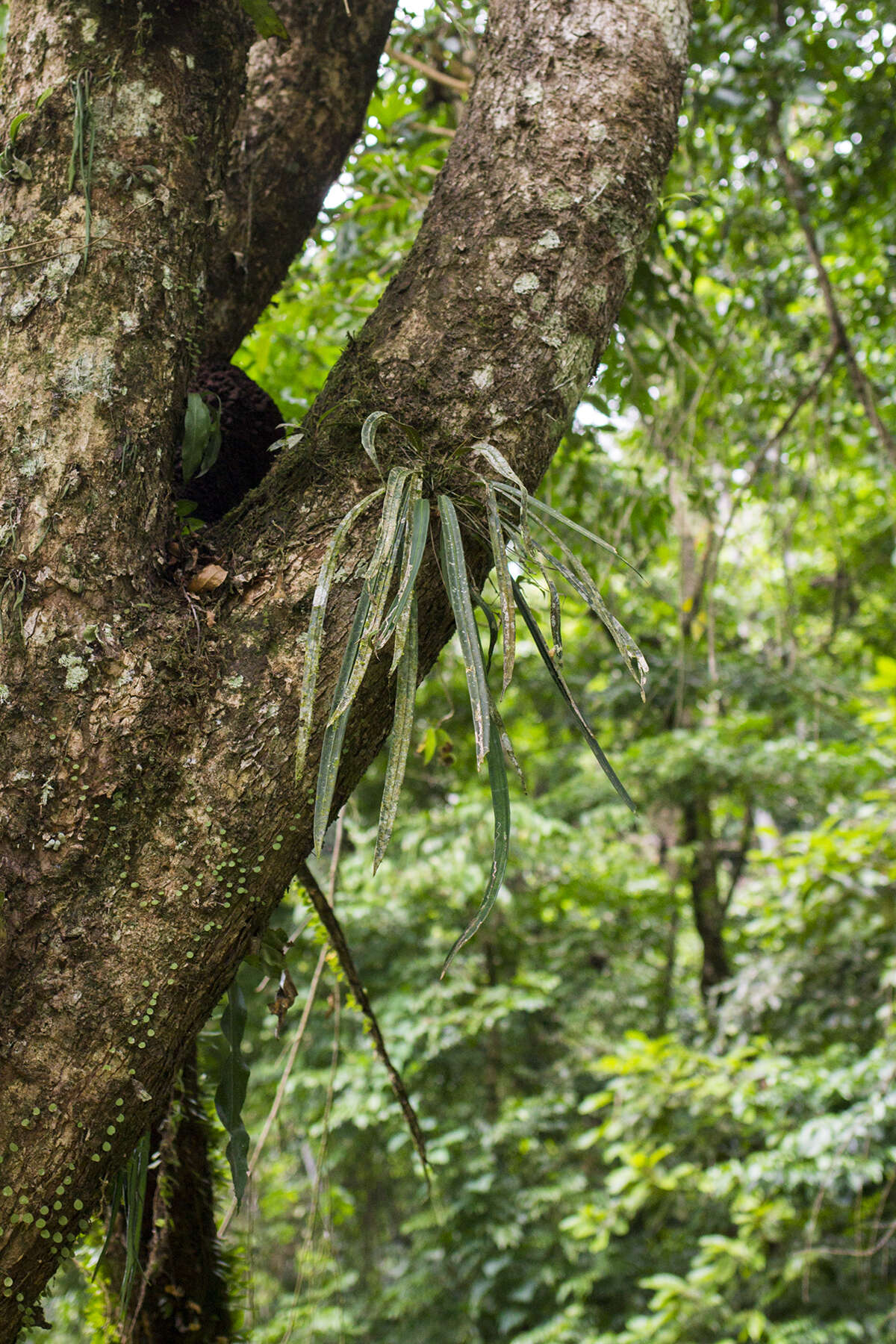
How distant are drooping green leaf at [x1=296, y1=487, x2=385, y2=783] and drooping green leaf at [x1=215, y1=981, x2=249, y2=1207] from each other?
341 mm

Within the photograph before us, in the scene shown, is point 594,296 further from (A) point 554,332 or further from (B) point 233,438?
(B) point 233,438

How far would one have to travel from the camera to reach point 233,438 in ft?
3.38

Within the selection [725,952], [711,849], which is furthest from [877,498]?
[725,952]

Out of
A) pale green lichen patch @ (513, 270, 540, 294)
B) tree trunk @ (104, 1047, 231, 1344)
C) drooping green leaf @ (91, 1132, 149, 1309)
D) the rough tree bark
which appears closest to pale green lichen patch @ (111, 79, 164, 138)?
the rough tree bark

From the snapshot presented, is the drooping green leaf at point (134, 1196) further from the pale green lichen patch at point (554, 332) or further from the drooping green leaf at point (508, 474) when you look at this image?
the pale green lichen patch at point (554, 332)

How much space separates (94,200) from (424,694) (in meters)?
3.04

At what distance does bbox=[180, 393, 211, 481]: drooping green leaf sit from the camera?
3.02ft

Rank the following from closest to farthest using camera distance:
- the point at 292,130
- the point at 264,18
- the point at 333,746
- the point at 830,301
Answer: the point at 333,746
the point at 264,18
the point at 292,130
the point at 830,301

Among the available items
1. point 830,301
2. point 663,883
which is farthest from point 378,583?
point 663,883

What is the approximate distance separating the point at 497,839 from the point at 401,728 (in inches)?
4.5

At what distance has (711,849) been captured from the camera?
501 cm

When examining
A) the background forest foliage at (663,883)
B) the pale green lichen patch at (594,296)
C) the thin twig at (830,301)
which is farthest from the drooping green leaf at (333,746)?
the thin twig at (830,301)

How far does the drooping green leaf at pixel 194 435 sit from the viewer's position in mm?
922

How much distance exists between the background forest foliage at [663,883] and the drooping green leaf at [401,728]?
956mm
